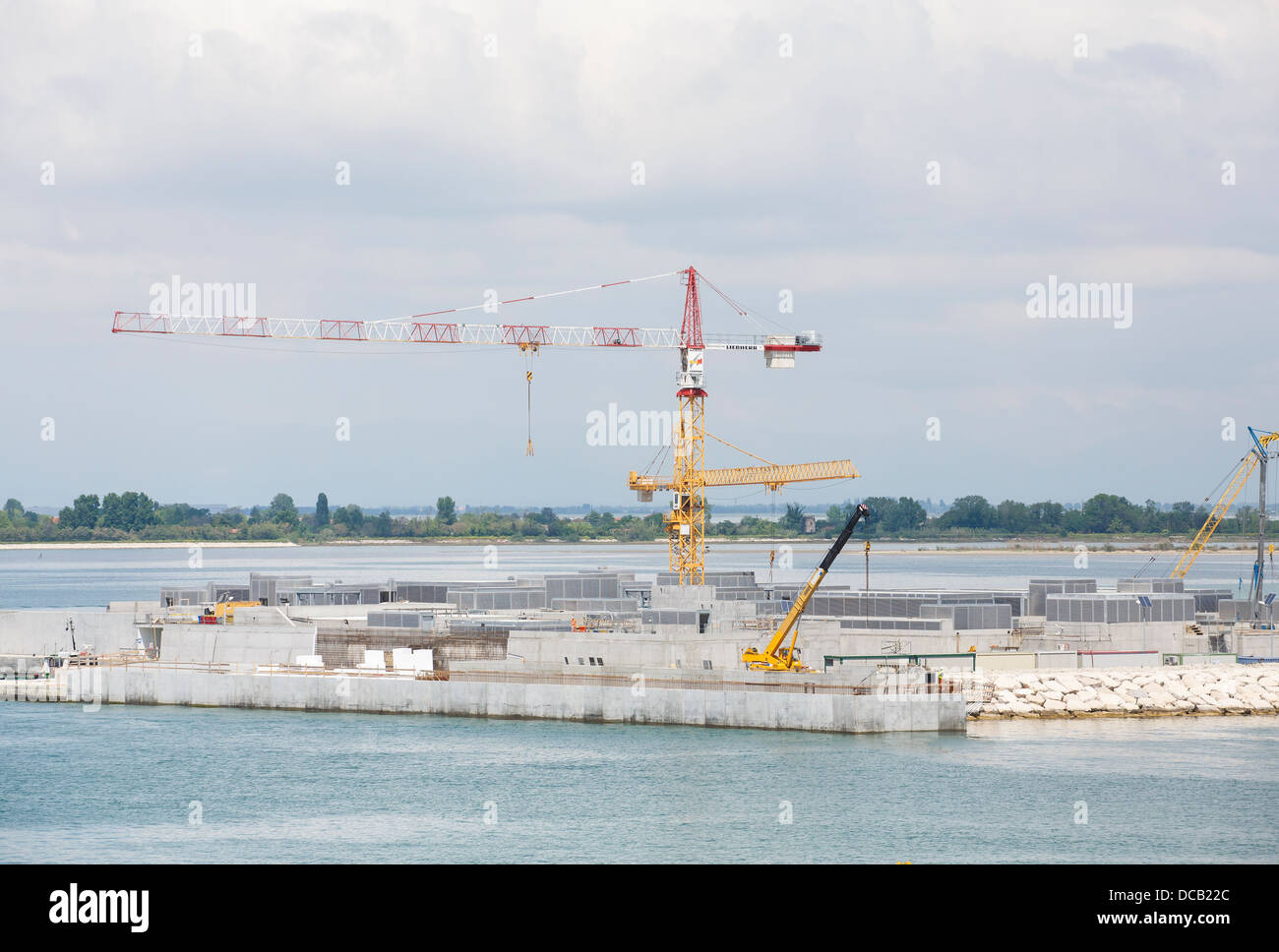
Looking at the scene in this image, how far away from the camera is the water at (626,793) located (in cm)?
4097

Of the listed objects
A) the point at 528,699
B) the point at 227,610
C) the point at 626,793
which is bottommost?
the point at 626,793

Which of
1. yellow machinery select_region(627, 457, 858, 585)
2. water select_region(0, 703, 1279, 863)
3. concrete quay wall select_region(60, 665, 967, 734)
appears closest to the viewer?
water select_region(0, 703, 1279, 863)

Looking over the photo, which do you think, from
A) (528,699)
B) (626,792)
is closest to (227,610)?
(528,699)

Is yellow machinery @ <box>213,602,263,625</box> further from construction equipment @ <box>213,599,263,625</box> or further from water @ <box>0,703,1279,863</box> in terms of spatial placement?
water @ <box>0,703,1279,863</box>

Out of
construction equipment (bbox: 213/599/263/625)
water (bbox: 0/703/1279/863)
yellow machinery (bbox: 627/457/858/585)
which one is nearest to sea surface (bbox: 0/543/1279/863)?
water (bbox: 0/703/1279/863)

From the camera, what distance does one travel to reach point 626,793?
47.9 metres

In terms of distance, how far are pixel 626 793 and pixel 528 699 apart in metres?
16.0

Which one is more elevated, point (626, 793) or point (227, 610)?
point (227, 610)

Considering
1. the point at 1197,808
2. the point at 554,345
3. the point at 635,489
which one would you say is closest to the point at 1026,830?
the point at 1197,808

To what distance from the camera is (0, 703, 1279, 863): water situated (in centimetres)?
4097

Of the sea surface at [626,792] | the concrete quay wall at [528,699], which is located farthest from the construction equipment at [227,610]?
the sea surface at [626,792]

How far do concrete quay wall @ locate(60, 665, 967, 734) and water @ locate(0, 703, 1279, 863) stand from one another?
0.94 metres

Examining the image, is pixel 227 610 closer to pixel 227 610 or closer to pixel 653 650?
pixel 227 610

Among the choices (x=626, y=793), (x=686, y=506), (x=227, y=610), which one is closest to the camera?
(x=626, y=793)
